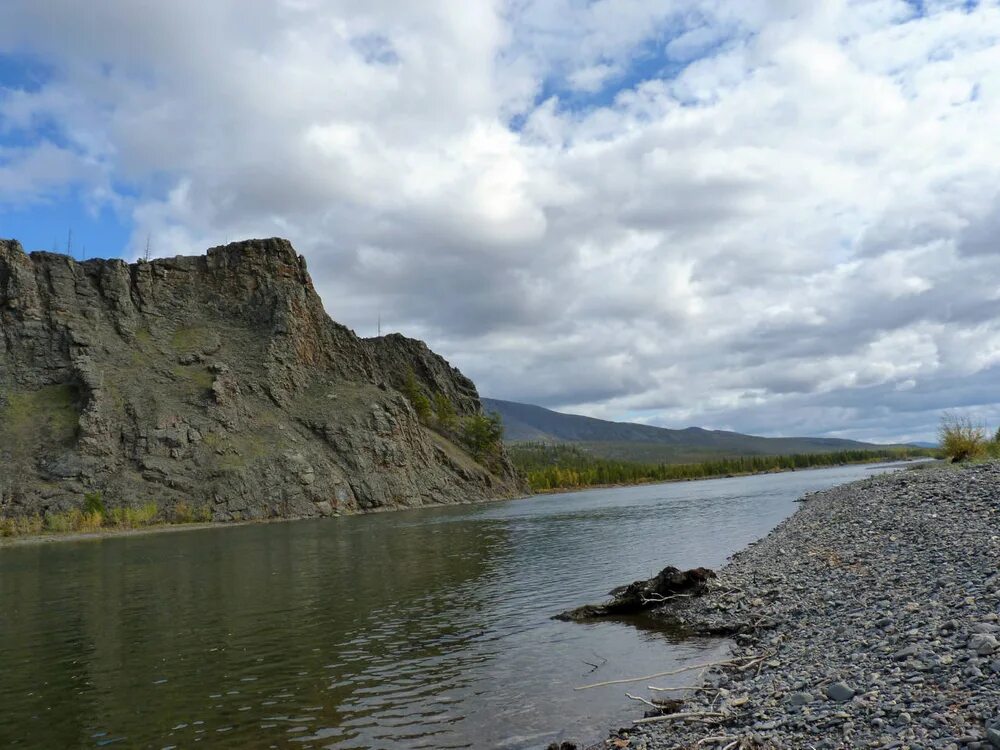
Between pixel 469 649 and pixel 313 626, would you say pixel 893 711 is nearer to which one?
pixel 469 649

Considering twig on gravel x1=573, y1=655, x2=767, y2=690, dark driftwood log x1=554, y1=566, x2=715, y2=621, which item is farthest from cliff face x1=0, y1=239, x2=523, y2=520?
twig on gravel x1=573, y1=655, x2=767, y2=690

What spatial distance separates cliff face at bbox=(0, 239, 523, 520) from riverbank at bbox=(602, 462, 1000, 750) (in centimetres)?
10440

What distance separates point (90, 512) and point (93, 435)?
14.8m

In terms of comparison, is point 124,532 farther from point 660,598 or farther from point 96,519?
point 660,598

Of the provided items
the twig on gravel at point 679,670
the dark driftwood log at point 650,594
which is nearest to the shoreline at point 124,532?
the dark driftwood log at point 650,594

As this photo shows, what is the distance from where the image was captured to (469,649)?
22.7 metres

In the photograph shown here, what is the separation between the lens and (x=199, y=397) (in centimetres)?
12638

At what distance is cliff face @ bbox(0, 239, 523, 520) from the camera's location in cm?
10981

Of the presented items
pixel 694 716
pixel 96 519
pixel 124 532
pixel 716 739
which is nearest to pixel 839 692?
pixel 716 739

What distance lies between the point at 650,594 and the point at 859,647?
40.9ft

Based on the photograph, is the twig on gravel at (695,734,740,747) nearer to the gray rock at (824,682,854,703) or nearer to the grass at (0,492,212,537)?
the gray rock at (824,682,854,703)

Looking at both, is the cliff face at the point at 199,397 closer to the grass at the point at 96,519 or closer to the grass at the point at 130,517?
the grass at the point at 96,519

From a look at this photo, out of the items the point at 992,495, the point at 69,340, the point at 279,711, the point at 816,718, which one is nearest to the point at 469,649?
the point at 279,711

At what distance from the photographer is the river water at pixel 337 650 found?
53.6 ft
